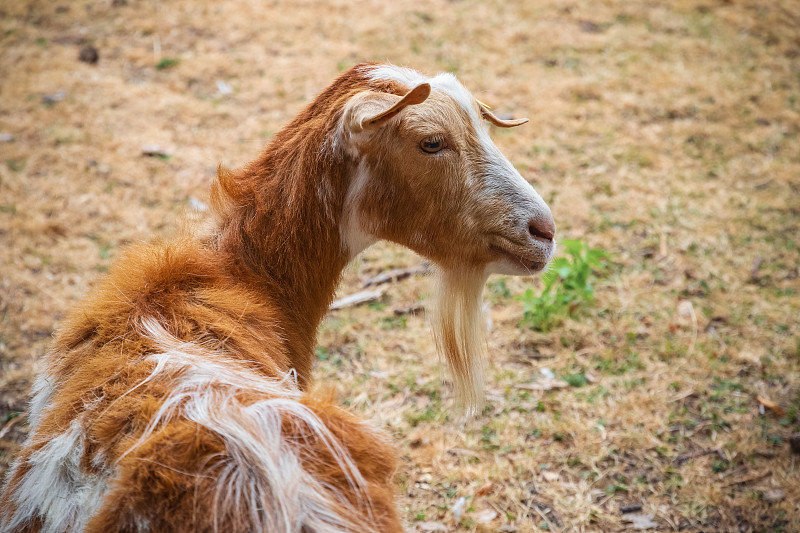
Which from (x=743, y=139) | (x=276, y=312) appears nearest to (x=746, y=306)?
(x=743, y=139)

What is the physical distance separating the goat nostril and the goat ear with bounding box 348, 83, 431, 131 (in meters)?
0.71

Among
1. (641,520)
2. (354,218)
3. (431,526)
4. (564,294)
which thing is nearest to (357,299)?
(564,294)

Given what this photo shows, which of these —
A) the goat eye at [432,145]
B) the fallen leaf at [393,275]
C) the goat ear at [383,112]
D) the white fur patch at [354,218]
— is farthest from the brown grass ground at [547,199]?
the goat ear at [383,112]

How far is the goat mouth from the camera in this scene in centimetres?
273

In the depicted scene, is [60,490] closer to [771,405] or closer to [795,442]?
[795,442]

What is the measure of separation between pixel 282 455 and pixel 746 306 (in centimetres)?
394

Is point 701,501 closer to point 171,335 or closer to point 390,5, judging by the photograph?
point 171,335

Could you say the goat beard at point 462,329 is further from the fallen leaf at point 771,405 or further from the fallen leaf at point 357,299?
the fallen leaf at point 771,405

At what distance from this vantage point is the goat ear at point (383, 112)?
230 cm

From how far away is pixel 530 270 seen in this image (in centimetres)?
277

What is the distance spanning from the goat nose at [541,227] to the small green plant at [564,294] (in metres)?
1.71

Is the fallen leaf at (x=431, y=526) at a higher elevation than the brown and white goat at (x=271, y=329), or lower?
lower

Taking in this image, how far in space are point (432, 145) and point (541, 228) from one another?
0.58 meters

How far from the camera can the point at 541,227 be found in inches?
107
